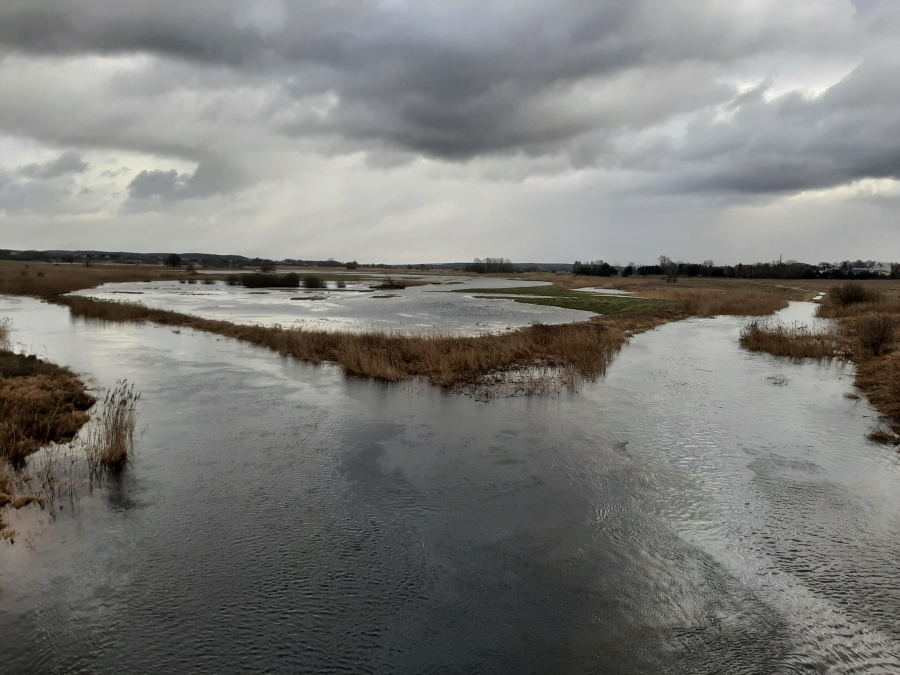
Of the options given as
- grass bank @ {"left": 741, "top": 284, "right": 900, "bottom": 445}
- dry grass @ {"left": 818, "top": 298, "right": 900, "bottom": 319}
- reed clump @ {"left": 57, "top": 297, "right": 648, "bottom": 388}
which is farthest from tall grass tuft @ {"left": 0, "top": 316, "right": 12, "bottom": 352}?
dry grass @ {"left": 818, "top": 298, "right": 900, "bottom": 319}

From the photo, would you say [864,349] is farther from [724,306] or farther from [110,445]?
[110,445]

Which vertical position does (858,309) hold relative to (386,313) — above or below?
above

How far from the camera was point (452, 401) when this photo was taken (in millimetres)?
16672

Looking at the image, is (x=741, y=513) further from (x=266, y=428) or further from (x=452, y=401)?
(x=266, y=428)

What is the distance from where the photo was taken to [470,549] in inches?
322

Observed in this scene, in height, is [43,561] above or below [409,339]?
below

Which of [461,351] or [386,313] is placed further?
[386,313]

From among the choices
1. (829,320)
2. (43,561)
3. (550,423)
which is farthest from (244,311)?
(829,320)

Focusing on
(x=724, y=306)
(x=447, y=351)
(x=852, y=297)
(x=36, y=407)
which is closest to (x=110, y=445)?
(x=36, y=407)

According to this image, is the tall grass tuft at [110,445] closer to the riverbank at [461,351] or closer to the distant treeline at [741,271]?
the riverbank at [461,351]

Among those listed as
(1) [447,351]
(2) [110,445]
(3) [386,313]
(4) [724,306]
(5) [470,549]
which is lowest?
(5) [470,549]

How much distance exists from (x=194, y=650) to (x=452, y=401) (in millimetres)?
11052

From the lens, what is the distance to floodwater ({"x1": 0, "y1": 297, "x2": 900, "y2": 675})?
20.2 ft

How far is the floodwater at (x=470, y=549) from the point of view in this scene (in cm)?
616
